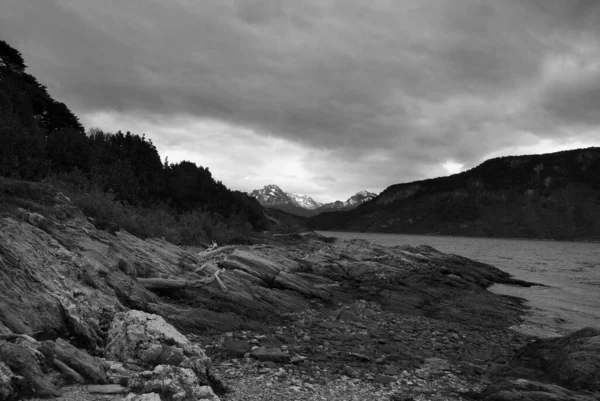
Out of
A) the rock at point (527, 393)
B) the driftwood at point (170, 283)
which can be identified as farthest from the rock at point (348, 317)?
the rock at point (527, 393)

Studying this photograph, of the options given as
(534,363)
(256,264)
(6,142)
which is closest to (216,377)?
(534,363)

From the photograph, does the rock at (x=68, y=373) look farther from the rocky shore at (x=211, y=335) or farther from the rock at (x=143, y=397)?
the rock at (x=143, y=397)

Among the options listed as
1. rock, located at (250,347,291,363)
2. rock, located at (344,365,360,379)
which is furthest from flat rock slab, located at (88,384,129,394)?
rock, located at (344,365,360,379)

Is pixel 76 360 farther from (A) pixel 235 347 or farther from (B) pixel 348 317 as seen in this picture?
(B) pixel 348 317

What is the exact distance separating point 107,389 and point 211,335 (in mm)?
5943

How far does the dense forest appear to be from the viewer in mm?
21625

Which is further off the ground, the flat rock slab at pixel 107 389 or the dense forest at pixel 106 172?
the dense forest at pixel 106 172

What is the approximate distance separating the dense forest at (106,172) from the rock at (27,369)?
11.1 meters

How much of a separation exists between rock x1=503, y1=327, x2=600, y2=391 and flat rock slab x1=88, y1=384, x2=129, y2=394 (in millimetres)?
10858

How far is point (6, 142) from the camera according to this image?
22125 mm

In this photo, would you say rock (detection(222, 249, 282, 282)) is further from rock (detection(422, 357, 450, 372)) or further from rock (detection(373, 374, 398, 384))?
rock (detection(373, 374, 398, 384))

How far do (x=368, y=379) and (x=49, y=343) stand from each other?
7545 mm

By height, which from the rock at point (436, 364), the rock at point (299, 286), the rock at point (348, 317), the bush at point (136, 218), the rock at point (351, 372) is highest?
the bush at point (136, 218)

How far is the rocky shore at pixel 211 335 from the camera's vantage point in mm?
7387
